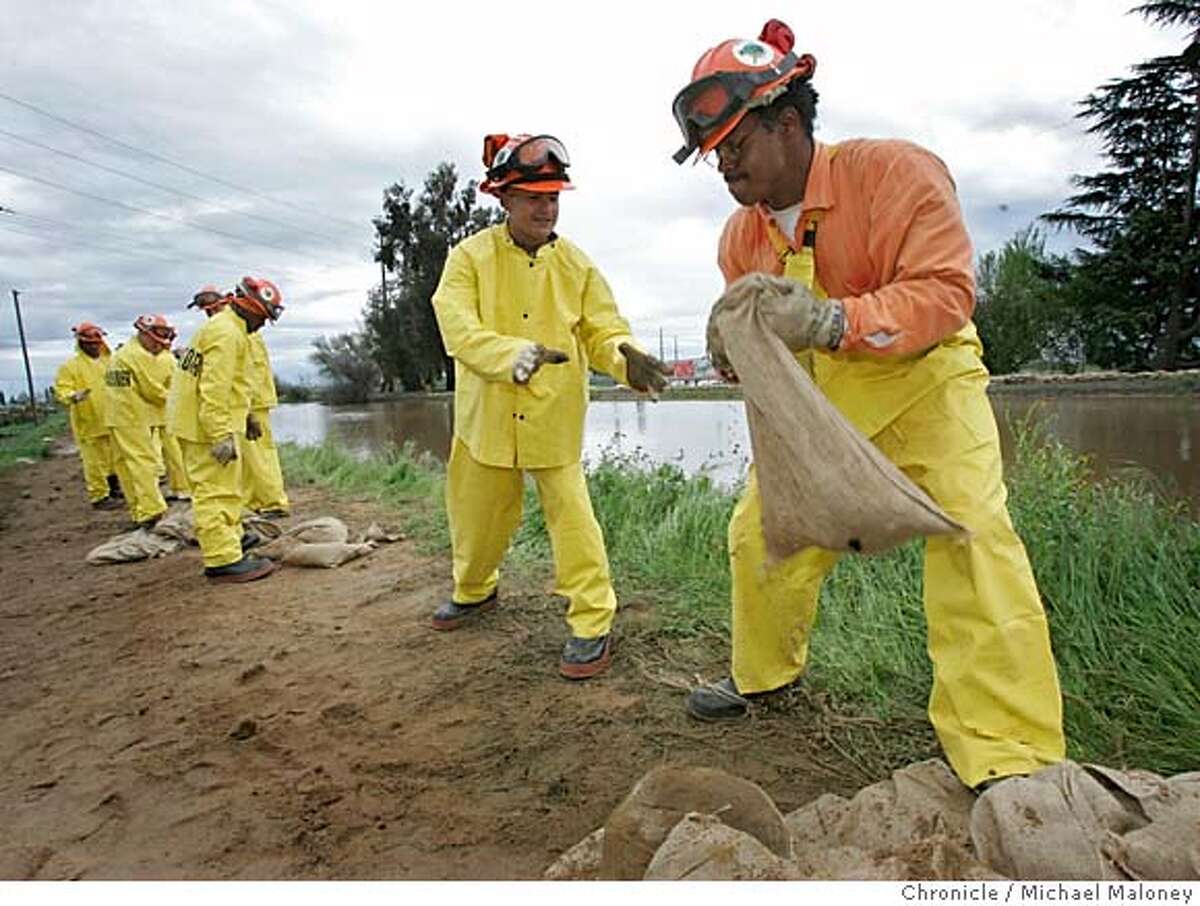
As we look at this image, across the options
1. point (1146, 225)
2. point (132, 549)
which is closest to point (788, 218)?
point (132, 549)

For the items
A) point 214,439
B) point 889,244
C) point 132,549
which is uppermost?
point 889,244

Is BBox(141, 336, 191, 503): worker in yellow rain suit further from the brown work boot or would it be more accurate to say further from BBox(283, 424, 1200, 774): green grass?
BBox(283, 424, 1200, 774): green grass

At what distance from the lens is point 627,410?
56.6 ft

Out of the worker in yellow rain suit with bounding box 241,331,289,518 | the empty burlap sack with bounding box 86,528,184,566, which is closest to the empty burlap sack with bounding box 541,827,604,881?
the empty burlap sack with bounding box 86,528,184,566

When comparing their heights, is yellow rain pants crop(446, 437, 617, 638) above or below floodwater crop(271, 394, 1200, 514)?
above

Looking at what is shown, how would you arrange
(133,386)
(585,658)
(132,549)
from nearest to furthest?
(585,658), (132,549), (133,386)

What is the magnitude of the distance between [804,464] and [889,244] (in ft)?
1.77

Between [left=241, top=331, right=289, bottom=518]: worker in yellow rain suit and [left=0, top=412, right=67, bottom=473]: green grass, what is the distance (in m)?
8.47

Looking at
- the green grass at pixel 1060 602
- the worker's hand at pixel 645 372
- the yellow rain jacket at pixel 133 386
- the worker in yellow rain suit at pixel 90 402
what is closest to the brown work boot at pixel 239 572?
the green grass at pixel 1060 602

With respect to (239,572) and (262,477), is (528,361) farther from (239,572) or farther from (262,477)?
(262,477)

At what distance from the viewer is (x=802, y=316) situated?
1.76 metres

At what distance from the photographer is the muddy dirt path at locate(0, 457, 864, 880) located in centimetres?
205

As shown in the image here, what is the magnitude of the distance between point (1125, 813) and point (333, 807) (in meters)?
1.76

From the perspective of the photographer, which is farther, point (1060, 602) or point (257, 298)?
point (257, 298)
